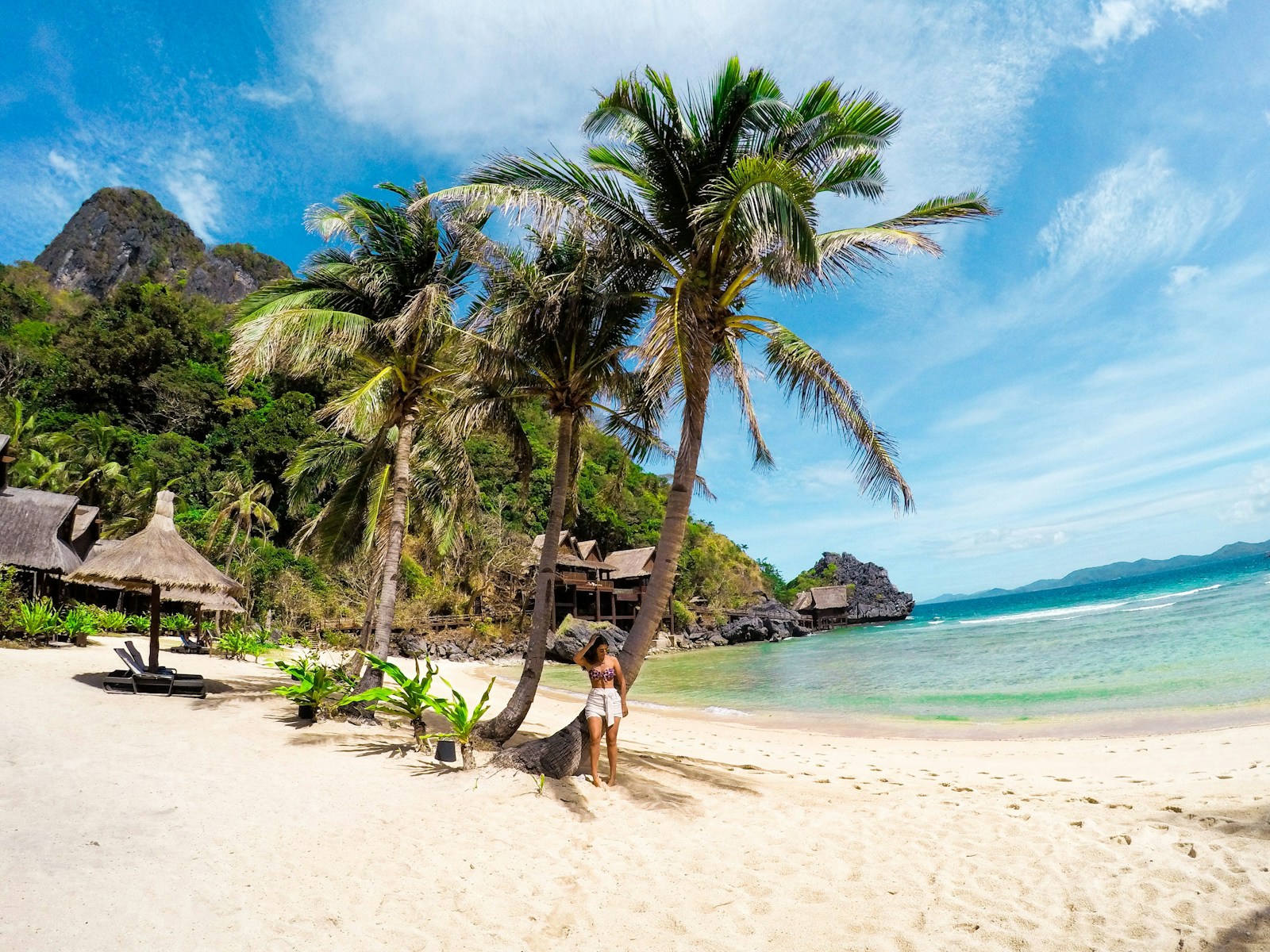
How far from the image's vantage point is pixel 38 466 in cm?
2395

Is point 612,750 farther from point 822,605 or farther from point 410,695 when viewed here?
point 822,605

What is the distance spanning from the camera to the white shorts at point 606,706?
6.21m

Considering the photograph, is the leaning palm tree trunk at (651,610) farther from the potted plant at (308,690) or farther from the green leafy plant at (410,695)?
the potted plant at (308,690)

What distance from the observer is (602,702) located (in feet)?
20.5

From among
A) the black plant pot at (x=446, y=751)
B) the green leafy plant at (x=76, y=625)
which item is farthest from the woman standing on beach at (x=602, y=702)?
the green leafy plant at (x=76, y=625)

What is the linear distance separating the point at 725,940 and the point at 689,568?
4752 cm

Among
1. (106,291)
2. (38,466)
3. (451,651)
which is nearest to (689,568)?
(451,651)

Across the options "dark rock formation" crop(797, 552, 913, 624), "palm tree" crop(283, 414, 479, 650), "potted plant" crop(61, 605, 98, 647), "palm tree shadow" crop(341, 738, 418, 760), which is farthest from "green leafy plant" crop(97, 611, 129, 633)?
"dark rock formation" crop(797, 552, 913, 624)

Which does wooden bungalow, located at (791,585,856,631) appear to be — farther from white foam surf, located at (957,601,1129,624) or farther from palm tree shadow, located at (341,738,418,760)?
palm tree shadow, located at (341,738,418,760)

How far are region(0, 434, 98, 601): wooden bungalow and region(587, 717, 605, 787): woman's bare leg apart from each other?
1735cm

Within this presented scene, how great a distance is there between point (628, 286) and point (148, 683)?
8740mm

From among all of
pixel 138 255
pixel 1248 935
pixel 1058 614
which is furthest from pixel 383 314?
pixel 138 255

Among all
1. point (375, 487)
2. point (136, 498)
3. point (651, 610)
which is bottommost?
point (651, 610)

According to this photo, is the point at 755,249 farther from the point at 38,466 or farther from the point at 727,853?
the point at 38,466
